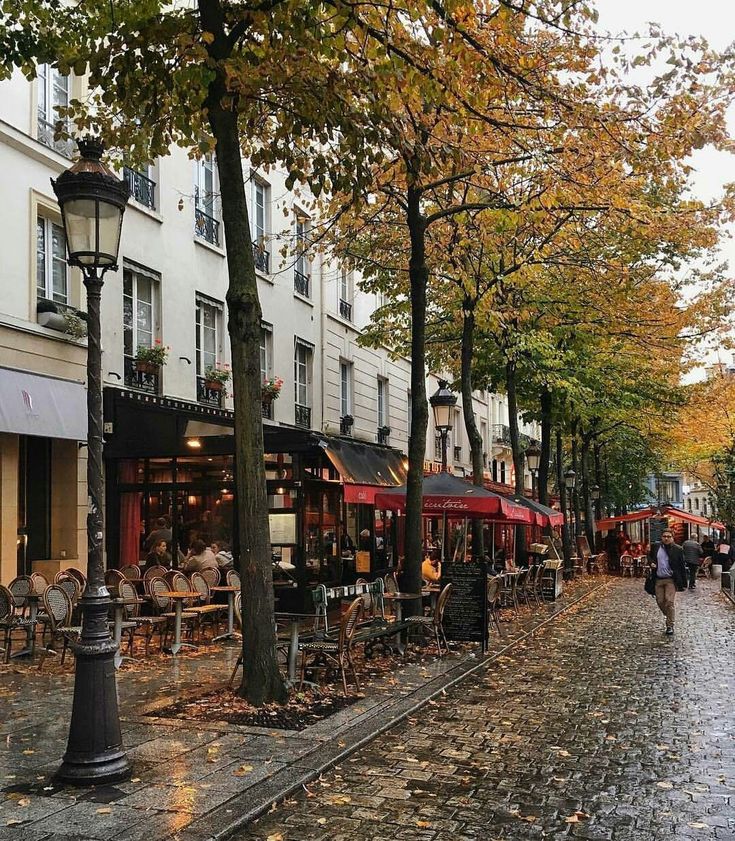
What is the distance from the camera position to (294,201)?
23.9 meters

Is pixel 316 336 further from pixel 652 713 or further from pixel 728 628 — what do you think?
pixel 652 713

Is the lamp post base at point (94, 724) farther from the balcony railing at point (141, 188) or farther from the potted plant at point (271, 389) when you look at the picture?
the potted plant at point (271, 389)

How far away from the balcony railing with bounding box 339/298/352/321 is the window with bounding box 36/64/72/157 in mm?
12104

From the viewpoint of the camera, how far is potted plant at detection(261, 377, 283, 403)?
21016 mm

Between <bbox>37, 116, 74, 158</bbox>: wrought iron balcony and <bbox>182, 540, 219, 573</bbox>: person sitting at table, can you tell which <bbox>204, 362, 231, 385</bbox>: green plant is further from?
<bbox>37, 116, 74, 158</bbox>: wrought iron balcony

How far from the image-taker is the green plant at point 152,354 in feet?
55.8

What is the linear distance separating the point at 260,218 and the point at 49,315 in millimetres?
8915

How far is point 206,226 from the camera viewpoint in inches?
780

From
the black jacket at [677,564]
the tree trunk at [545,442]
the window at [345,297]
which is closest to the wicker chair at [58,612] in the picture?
the black jacket at [677,564]

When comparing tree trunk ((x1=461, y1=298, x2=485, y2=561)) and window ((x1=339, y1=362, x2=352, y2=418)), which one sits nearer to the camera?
tree trunk ((x1=461, y1=298, x2=485, y2=561))

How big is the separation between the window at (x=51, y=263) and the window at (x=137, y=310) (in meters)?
1.64

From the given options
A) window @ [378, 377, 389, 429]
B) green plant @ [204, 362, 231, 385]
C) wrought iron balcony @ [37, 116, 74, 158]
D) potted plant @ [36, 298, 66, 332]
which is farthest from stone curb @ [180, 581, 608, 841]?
window @ [378, 377, 389, 429]

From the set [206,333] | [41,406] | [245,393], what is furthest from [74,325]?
[245,393]

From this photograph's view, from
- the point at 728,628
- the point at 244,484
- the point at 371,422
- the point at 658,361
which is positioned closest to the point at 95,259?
the point at 244,484
